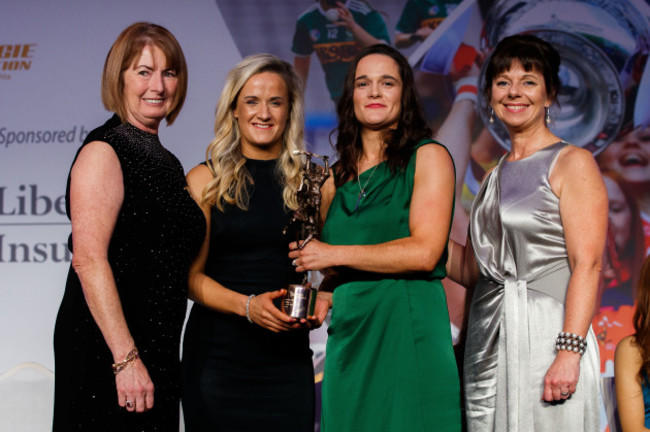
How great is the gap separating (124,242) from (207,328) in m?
0.45

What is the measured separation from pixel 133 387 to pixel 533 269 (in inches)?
45.2

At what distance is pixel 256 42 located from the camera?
4164 millimetres

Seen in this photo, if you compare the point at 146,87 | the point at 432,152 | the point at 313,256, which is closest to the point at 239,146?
the point at 146,87

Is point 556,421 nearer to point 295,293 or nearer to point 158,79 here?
point 295,293

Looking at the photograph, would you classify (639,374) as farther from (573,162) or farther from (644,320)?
(573,162)

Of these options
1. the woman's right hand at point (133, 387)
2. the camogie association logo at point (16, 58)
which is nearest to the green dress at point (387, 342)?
the woman's right hand at point (133, 387)

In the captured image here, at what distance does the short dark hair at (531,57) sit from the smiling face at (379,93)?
322 millimetres

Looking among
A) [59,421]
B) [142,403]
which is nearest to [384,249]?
[142,403]

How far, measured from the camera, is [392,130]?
7.56ft

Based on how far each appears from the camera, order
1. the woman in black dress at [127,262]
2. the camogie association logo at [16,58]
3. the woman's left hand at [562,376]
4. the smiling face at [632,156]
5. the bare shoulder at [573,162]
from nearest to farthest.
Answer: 1. the woman in black dress at [127,262]
2. the woman's left hand at [562,376]
3. the bare shoulder at [573,162]
4. the smiling face at [632,156]
5. the camogie association logo at [16,58]

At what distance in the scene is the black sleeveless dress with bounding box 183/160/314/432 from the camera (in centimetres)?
228

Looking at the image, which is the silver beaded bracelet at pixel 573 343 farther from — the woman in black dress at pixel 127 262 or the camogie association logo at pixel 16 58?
the camogie association logo at pixel 16 58

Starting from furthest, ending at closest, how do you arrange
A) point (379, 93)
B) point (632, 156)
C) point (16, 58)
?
1. point (16, 58)
2. point (632, 156)
3. point (379, 93)

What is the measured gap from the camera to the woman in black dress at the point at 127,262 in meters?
1.93
